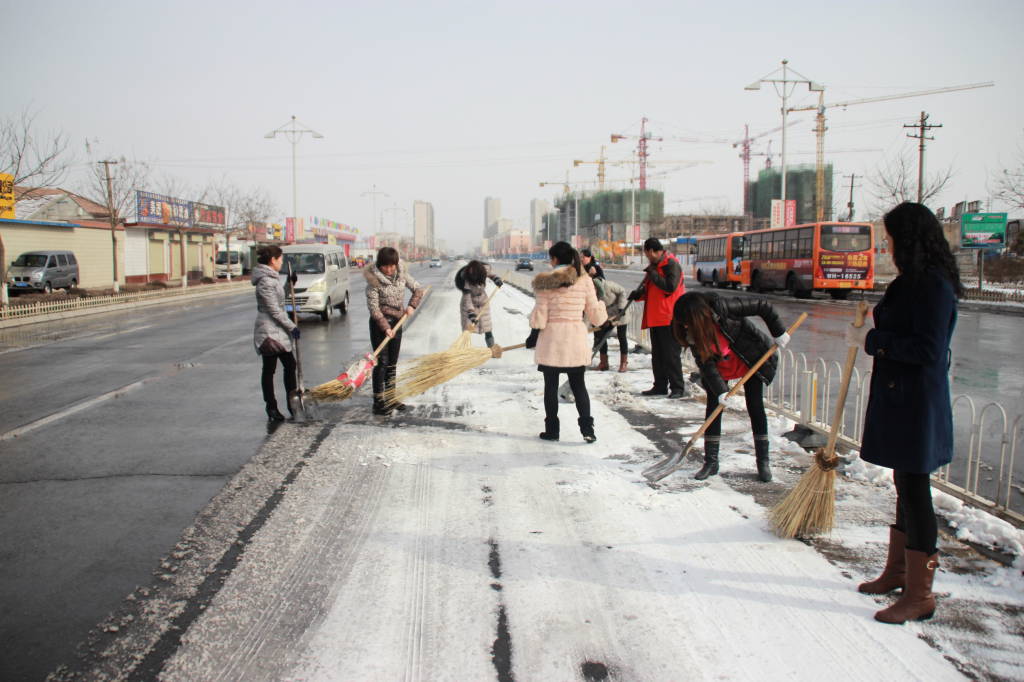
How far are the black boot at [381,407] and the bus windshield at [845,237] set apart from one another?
2394cm

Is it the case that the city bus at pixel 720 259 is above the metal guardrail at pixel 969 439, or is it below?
above

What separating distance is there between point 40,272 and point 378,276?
27618mm

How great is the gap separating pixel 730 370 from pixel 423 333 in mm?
10732

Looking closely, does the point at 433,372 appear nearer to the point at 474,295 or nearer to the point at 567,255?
the point at 567,255

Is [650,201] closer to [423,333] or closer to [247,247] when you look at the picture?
[247,247]

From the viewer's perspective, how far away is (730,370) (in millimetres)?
5195

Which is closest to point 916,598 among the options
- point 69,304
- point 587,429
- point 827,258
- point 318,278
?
point 587,429

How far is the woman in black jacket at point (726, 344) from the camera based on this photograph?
500cm

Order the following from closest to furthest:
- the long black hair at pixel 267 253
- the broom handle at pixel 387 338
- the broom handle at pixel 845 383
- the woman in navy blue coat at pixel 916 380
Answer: the woman in navy blue coat at pixel 916 380
the broom handle at pixel 845 383
the long black hair at pixel 267 253
the broom handle at pixel 387 338

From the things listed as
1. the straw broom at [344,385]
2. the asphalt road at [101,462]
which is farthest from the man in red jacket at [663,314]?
the asphalt road at [101,462]

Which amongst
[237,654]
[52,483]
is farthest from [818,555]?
[52,483]

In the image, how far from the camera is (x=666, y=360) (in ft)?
27.2

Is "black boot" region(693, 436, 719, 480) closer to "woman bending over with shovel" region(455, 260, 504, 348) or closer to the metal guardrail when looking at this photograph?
the metal guardrail

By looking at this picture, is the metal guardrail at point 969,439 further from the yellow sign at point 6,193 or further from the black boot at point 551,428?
the yellow sign at point 6,193
